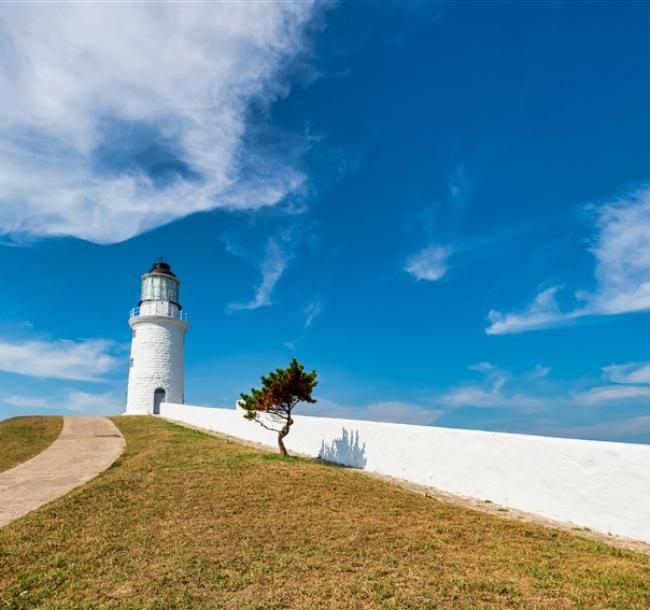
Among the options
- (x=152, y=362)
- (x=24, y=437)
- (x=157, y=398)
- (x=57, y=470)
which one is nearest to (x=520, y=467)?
(x=57, y=470)

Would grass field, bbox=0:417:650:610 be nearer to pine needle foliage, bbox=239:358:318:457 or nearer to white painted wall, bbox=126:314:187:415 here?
pine needle foliage, bbox=239:358:318:457

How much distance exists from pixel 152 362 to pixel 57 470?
750 inches

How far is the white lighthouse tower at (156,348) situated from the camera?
2970 centimetres

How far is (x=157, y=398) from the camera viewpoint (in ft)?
97.7

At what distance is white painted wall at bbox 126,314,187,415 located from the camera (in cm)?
2966

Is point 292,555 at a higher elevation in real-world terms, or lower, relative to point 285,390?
lower

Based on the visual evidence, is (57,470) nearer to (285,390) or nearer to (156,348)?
(285,390)

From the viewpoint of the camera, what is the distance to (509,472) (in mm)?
8383

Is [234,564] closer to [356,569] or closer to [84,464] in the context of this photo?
[356,569]

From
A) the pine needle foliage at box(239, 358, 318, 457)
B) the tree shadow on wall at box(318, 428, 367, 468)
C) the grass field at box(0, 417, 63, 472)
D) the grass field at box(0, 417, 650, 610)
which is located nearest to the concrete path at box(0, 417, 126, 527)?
the grass field at box(0, 417, 63, 472)

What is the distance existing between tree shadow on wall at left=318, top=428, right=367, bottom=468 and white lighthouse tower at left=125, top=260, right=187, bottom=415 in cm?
1946

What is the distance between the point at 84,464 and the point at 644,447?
12441 mm

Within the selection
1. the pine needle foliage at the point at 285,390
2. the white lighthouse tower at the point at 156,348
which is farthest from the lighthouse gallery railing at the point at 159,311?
the pine needle foliage at the point at 285,390

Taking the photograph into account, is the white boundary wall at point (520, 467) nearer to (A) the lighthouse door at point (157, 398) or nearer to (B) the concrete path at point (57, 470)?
(B) the concrete path at point (57, 470)
